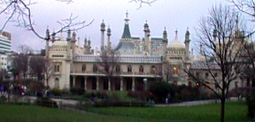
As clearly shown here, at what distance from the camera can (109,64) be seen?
2361 inches

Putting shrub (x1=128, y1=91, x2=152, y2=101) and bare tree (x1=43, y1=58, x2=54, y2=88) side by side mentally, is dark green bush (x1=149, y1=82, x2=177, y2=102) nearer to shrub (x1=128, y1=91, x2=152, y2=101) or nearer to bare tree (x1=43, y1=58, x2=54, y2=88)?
shrub (x1=128, y1=91, x2=152, y2=101)

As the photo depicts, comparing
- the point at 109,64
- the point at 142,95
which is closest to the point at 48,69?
the point at 109,64

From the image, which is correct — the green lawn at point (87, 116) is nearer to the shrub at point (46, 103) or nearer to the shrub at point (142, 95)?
the shrub at point (46, 103)

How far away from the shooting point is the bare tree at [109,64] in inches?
2325

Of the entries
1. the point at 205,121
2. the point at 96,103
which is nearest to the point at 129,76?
the point at 96,103

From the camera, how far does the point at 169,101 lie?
40250mm

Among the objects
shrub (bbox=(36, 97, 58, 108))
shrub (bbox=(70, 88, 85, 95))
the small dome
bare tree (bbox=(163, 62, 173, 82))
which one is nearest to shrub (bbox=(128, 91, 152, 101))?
shrub (bbox=(70, 88, 85, 95))

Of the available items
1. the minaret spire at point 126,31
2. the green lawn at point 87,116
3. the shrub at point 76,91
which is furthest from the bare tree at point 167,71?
the green lawn at point 87,116

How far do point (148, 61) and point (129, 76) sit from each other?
4034 mm

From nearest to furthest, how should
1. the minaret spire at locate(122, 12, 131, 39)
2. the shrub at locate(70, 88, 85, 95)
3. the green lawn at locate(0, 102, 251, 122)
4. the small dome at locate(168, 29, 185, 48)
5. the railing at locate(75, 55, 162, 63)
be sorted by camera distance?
1. the green lawn at locate(0, 102, 251, 122)
2. the shrub at locate(70, 88, 85, 95)
3. the small dome at locate(168, 29, 185, 48)
4. the railing at locate(75, 55, 162, 63)
5. the minaret spire at locate(122, 12, 131, 39)

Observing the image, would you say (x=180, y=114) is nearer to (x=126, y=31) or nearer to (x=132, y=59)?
(x=132, y=59)

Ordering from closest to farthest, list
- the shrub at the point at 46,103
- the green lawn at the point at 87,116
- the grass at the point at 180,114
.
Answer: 1. the green lawn at the point at 87,116
2. the grass at the point at 180,114
3. the shrub at the point at 46,103

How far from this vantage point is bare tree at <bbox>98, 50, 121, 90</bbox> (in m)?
59.1

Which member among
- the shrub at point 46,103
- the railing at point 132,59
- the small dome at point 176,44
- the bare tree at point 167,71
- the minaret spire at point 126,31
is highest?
the minaret spire at point 126,31
